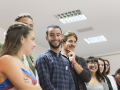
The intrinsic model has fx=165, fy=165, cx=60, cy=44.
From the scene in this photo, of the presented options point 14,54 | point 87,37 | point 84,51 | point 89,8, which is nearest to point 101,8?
point 89,8

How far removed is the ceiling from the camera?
3.37 meters

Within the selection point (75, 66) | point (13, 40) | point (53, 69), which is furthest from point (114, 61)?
point (13, 40)

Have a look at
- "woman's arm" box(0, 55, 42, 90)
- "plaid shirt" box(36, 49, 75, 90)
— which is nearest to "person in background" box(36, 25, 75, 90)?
"plaid shirt" box(36, 49, 75, 90)

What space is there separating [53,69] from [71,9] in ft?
7.67

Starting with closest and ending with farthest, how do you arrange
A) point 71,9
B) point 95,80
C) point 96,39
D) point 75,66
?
point 75,66, point 95,80, point 71,9, point 96,39

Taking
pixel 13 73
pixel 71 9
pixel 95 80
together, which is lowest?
pixel 95 80

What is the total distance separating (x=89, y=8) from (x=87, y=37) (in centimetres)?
197

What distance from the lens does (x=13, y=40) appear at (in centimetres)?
108

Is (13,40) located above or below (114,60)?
above

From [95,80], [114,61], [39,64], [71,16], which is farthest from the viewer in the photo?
[114,61]

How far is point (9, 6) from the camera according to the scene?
3.45m

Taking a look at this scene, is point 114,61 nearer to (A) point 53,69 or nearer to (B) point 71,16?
(B) point 71,16

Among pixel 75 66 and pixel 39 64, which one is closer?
pixel 39 64

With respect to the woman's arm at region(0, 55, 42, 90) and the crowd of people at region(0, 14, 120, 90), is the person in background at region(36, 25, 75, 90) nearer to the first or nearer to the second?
the crowd of people at region(0, 14, 120, 90)
